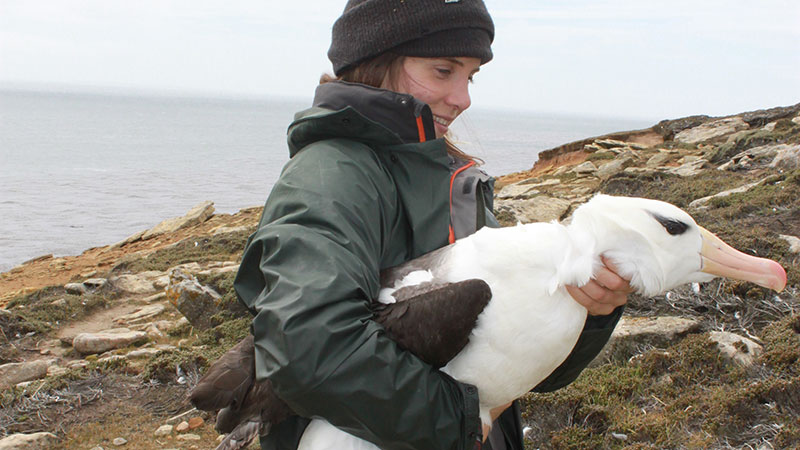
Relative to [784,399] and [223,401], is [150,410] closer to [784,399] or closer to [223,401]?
[223,401]

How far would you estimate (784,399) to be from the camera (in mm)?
4008

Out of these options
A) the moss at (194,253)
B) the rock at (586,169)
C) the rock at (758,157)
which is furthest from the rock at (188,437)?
the rock at (586,169)

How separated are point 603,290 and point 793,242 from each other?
5.84 meters

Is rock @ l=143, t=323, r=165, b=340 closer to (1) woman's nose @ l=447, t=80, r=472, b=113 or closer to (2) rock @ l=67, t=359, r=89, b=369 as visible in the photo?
(2) rock @ l=67, t=359, r=89, b=369

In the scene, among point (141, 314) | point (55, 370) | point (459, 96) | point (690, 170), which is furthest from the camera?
point (690, 170)

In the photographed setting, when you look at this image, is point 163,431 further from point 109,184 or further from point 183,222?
point 109,184

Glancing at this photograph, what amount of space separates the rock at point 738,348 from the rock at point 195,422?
164 inches

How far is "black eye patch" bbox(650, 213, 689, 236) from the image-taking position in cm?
245

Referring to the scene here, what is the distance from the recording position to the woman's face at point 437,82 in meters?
2.59

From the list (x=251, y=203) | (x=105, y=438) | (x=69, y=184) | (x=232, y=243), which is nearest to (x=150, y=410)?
(x=105, y=438)

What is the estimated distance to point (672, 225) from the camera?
245cm

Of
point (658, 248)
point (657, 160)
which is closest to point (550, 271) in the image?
point (658, 248)

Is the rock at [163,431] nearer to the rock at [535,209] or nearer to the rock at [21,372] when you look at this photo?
the rock at [21,372]

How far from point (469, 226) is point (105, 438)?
415 centimetres
